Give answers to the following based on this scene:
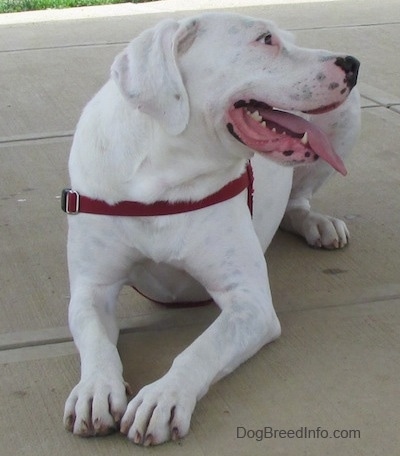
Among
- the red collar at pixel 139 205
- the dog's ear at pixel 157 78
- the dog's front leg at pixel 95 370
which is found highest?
the dog's ear at pixel 157 78

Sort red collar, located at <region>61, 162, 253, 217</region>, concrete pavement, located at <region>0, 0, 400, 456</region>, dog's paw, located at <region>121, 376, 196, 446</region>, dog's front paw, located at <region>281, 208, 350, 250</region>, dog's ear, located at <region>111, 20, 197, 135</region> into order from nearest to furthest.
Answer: dog's paw, located at <region>121, 376, 196, 446</region>
concrete pavement, located at <region>0, 0, 400, 456</region>
dog's ear, located at <region>111, 20, 197, 135</region>
red collar, located at <region>61, 162, 253, 217</region>
dog's front paw, located at <region>281, 208, 350, 250</region>

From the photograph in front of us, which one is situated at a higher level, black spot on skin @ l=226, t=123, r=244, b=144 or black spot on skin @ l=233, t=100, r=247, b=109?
black spot on skin @ l=233, t=100, r=247, b=109

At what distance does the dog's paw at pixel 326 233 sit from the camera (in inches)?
190

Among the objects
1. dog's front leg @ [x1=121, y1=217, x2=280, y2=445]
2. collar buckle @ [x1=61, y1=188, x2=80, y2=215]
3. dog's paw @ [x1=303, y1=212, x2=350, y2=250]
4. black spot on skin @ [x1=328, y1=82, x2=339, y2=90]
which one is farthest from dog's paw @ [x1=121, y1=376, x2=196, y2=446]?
dog's paw @ [x1=303, y1=212, x2=350, y2=250]

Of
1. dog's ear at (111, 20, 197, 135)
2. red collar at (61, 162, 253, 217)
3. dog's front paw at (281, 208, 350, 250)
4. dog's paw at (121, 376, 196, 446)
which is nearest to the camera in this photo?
dog's paw at (121, 376, 196, 446)

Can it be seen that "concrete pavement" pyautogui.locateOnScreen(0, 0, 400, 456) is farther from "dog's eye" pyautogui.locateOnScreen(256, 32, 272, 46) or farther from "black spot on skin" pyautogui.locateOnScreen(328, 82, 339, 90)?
"dog's eye" pyautogui.locateOnScreen(256, 32, 272, 46)

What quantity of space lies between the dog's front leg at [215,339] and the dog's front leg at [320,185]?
3.23ft

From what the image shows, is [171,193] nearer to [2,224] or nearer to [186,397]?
[186,397]

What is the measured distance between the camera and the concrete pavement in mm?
3346

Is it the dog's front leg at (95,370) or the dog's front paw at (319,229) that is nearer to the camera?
the dog's front leg at (95,370)

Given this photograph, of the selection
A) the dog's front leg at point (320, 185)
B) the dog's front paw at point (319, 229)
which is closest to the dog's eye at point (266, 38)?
the dog's front leg at point (320, 185)

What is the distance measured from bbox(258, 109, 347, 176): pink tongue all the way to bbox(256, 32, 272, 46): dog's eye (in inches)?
8.9

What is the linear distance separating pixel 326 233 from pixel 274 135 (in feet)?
4.50

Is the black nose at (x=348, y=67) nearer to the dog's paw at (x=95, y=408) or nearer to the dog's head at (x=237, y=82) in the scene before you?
the dog's head at (x=237, y=82)
